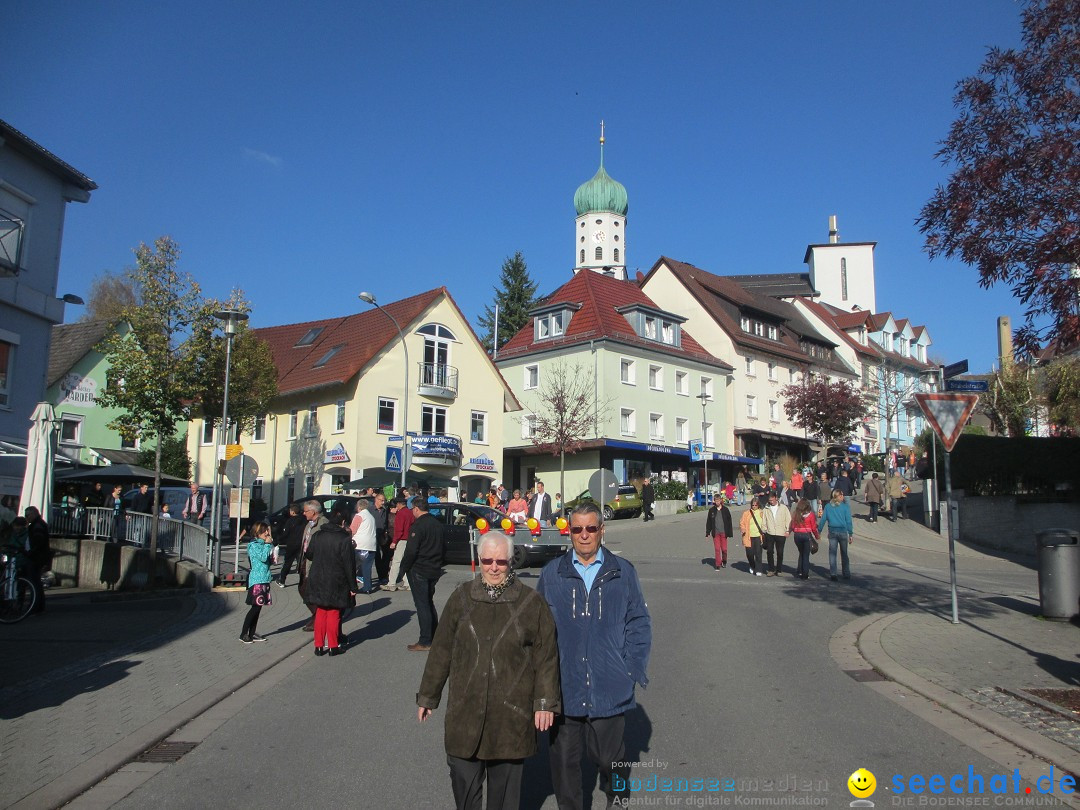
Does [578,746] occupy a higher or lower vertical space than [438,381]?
lower

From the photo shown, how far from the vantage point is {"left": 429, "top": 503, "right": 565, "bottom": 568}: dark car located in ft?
70.1

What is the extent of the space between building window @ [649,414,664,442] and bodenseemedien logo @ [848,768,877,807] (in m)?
45.0

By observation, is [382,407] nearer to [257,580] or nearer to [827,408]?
[827,408]

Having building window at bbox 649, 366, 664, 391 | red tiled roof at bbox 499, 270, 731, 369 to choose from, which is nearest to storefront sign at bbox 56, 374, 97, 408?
red tiled roof at bbox 499, 270, 731, 369

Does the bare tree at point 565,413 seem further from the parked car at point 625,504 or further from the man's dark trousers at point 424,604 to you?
the man's dark trousers at point 424,604

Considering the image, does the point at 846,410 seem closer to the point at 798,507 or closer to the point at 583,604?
the point at 798,507

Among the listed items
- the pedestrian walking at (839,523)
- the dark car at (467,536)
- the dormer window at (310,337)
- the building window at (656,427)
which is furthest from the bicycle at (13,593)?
the building window at (656,427)

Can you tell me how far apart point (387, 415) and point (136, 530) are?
73.6ft

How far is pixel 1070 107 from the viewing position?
338 inches

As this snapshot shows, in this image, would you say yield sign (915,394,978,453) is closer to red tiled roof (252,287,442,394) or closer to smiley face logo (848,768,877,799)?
smiley face logo (848,768,877,799)

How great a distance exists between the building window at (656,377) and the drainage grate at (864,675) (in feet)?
138

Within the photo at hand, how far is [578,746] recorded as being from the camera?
507 cm

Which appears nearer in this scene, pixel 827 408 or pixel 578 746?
pixel 578 746

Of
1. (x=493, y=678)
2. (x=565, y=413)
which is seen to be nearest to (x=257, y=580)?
(x=493, y=678)
